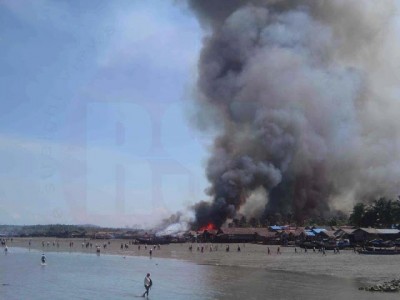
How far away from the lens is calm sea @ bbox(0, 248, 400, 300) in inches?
899

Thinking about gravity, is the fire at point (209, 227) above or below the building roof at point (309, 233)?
above

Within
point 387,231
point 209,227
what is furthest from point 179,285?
point 209,227

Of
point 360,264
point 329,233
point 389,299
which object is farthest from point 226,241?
point 389,299

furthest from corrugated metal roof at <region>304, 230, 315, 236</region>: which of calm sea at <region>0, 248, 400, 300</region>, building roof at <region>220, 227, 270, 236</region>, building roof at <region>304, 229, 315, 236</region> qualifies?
calm sea at <region>0, 248, 400, 300</region>

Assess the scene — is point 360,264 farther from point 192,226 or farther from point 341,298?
point 192,226

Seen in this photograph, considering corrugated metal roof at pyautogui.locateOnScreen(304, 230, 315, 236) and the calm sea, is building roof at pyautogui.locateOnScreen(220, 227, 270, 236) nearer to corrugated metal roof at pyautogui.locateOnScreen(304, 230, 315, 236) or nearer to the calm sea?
corrugated metal roof at pyautogui.locateOnScreen(304, 230, 315, 236)

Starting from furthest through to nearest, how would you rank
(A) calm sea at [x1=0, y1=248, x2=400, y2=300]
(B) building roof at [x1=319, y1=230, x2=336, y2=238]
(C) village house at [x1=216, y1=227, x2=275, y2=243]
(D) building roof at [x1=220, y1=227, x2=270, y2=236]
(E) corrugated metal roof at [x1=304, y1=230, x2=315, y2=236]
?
(D) building roof at [x1=220, y1=227, x2=270, y2=236], (C) village house at [x1=216, y1=227, x2=275, y2=243], (E) corrugated metal roof at [x1=304, y1=230, x2=315, y2=236], (B) building roof at [x1=319, y1=230, x2=336, y2=238], (A) calm sea at [x1=0, y1=248, x2=400, y2=300]

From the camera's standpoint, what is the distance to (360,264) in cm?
3753

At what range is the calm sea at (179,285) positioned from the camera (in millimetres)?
22844

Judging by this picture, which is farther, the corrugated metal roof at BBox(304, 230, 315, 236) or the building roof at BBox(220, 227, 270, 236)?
the building roof at BBox(220, 227, 270, 236)

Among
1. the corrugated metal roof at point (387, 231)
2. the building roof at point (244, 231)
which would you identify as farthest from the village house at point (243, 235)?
the corrugated metal roof at point (387, 231)

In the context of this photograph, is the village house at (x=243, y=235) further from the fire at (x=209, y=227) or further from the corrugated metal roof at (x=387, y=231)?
the corrugated metal roof at (x=387, y=231)

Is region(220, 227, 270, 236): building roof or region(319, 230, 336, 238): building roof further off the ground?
region(220, 227, 270, 236): building roof

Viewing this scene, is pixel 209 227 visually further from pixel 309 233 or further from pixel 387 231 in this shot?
pixel 387 231
